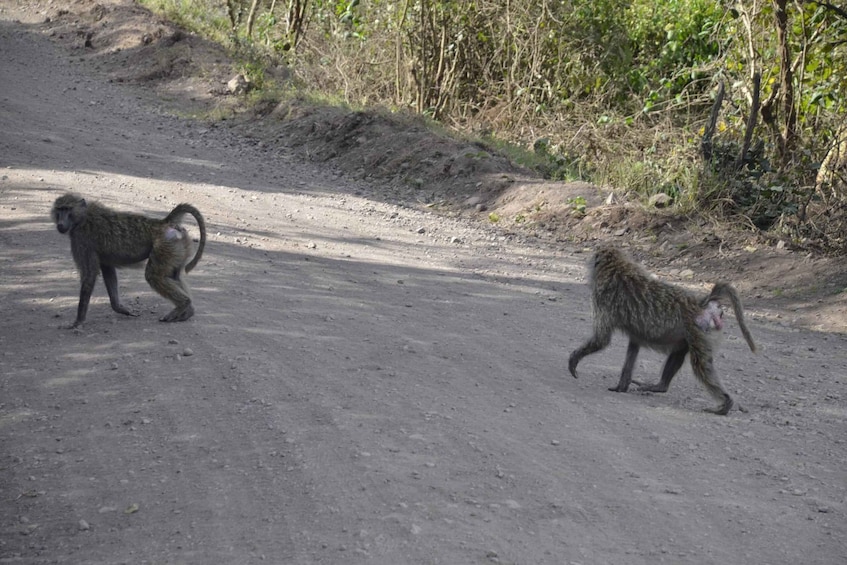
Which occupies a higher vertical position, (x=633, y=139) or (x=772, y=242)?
(x=633, y=139)

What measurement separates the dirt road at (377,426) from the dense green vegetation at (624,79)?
10.6ft

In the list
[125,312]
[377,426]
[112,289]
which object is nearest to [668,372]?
[377,426]

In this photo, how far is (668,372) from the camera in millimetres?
7168

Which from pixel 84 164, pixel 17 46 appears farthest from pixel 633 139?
pixel 17 46

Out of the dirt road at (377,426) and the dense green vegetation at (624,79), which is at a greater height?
the dense green vegetation at (624,79)

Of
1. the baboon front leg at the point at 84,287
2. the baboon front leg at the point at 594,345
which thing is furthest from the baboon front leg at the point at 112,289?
the baboon front leg at the point at 594,345

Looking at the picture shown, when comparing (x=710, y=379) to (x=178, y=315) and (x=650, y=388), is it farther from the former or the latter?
(x=178, y=315)

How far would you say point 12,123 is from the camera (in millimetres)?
15492

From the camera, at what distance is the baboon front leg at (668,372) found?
23.3 feet

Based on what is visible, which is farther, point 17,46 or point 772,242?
point 17,46

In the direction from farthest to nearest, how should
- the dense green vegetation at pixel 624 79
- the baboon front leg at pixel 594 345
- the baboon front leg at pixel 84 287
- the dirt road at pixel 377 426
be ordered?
1. the dense green vegetation at pixel 624 79
2. the baboon front leg at pixel 84 287
3. the baboon front leg at pixel 594 345
4. the dirt road at pixel 377 426

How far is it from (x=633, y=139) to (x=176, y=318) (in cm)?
939

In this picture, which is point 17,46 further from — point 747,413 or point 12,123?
point 747,413

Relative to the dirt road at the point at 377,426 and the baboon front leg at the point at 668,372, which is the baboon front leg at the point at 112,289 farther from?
the baboon front leg at the point at 668,372
